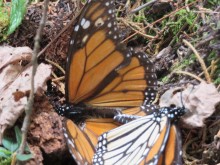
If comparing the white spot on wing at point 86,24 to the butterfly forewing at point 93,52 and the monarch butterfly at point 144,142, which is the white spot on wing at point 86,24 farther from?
the monarch butterfly at point 144,142

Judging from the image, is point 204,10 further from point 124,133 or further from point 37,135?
point 37,135

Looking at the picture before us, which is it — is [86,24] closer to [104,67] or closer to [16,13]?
[104,67]

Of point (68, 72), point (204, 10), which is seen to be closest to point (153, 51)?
point (204, 10)

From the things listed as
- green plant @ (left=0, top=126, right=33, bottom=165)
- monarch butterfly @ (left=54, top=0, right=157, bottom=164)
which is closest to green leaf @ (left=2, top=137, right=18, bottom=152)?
green plant @ (left=0, top=126, right=33, bottom=165)

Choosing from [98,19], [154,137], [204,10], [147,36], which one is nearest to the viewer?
[154,137]

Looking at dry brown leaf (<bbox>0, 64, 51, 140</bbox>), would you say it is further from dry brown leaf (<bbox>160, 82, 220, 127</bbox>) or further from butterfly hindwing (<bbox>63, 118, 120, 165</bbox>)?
dry brown leaf (<bbox>160, 82, 220, 127</bbox>)

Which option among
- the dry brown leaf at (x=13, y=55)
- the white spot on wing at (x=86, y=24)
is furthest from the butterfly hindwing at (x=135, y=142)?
the dry brown leaf at (x=13, y=55)
